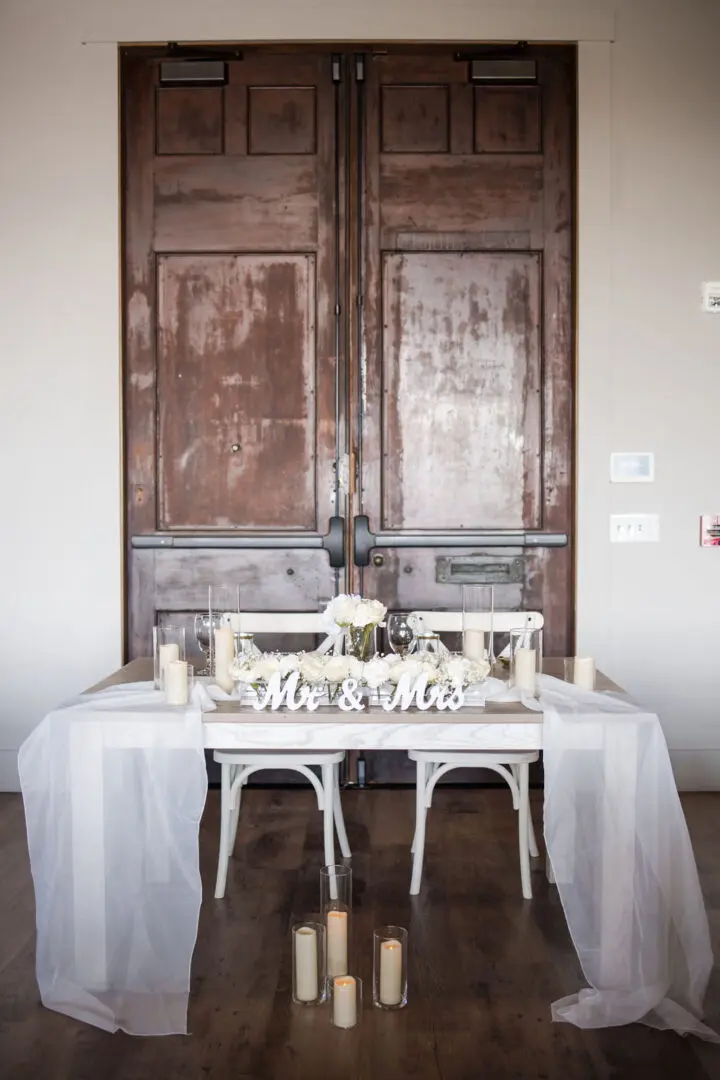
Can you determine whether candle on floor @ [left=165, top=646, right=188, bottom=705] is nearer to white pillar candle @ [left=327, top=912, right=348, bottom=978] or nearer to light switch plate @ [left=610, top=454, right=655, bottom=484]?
white pillar candle @ [left=327, top=912, right=348, bottom=978]

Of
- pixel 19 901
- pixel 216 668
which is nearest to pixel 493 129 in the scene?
pixel 216 668

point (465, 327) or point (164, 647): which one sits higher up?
point (465, 327)

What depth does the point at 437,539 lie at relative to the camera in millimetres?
3865

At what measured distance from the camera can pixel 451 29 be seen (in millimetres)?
3783

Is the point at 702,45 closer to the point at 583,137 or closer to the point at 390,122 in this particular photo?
the point at 583,137

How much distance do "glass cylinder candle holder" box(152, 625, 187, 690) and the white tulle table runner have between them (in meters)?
0.21

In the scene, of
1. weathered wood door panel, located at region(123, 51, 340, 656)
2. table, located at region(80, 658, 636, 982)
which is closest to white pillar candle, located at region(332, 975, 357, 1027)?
table, located at region(80, 658, 636, 982)

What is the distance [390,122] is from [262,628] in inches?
85.0

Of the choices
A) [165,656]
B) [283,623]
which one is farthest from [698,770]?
[165,656]

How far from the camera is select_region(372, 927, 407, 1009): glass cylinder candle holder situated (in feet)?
6.96

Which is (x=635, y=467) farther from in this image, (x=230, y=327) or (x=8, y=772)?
(x=8, y=772)

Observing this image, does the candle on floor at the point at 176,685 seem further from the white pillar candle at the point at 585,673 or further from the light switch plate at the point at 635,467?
the light switch plate at the point at 635,467

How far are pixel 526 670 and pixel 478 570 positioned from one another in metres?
1.59

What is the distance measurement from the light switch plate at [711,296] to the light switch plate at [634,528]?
33.5 inches
